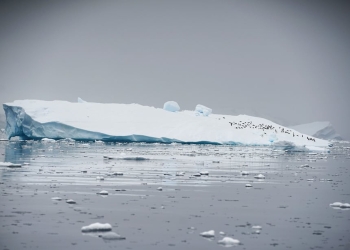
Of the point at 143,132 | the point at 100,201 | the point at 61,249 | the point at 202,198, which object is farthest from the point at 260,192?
the point at 143,132

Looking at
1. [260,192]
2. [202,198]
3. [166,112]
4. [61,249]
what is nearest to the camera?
[61,249]

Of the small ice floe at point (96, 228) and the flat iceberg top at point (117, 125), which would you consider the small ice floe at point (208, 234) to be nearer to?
the small ice floe at point (96, 228)

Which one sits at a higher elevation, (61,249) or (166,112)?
(166,112)

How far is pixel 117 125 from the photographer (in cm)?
4578

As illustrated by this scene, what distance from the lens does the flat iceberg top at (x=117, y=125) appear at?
43.8m

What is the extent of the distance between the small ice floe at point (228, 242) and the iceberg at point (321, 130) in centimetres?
8552

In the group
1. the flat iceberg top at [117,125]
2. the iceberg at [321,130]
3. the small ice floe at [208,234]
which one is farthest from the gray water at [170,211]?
the iceberg at [321,130]

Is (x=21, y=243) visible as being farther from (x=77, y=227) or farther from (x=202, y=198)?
(x=202, y=198)

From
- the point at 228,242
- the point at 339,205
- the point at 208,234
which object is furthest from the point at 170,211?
the point at 339,205

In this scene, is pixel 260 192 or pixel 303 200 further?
pixel 260 192

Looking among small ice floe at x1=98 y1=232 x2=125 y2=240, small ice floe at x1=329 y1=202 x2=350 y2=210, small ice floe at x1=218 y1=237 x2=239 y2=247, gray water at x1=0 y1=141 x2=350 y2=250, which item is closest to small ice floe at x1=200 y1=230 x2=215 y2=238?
gray water at x1=0 y1=141 x2=350 y2=250

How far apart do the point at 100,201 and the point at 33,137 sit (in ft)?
118

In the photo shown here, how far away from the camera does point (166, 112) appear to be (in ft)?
173

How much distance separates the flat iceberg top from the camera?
43750 millimetres
